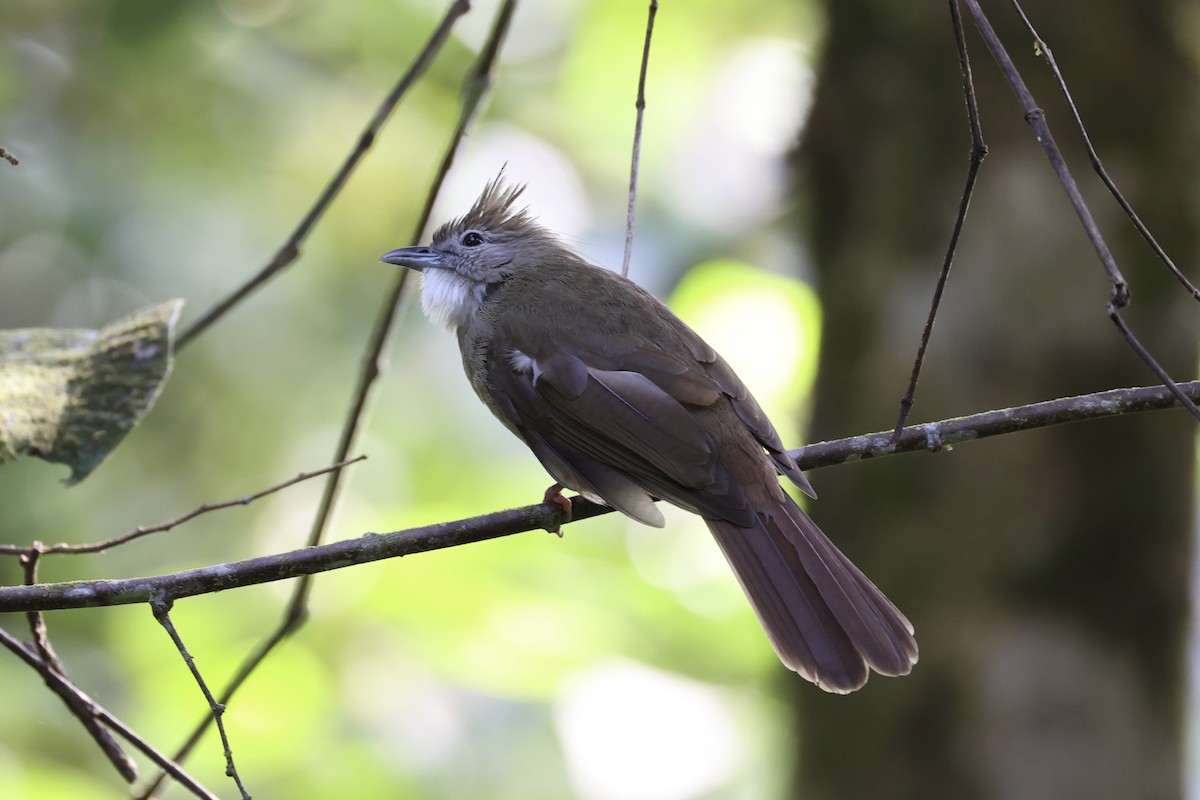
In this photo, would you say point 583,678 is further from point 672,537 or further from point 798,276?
point 798,276

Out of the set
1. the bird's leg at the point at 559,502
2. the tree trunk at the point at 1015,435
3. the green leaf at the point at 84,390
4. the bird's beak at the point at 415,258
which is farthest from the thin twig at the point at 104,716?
the tree trunk at the point at 1015,435

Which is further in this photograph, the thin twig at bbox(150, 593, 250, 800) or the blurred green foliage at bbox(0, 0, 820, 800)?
the blurred green foliage at bbox(0, 0, 820, 800)

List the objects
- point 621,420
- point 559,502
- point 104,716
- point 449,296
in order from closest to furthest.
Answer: point 104,716 → point 559,502 → point 621,420 → point 449,296

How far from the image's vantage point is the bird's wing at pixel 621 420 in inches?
→ 125

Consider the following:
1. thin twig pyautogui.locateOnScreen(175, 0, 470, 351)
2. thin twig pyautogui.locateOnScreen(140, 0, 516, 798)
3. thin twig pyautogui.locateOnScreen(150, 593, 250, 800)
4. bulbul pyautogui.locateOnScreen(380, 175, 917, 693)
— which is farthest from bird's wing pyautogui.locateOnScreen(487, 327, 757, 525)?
thin twig pyautogui.locateOnScreen(150, 593, 250, 800)

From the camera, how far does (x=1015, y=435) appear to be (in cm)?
404

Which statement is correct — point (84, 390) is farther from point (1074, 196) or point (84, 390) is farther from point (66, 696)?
point (1074, 196)

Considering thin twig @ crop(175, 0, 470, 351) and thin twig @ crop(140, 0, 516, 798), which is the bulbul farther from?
thin twig @ crop(175, 0, 470, 351)

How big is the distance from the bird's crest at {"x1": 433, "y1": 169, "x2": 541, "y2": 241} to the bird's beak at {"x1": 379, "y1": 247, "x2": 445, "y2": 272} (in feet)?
0.71

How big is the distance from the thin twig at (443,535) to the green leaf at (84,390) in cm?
46

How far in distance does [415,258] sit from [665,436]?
1292 millimetres

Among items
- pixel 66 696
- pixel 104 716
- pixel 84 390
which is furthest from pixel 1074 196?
pixel 84 390

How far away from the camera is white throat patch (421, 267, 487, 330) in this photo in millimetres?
4172

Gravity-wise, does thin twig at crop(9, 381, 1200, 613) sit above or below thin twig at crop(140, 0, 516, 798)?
below
